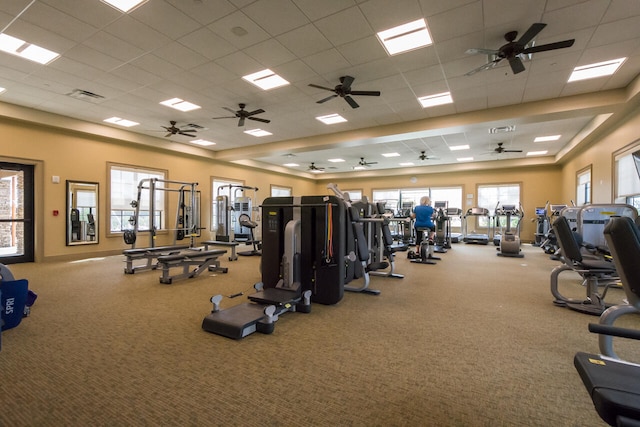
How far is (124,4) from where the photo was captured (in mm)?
3348

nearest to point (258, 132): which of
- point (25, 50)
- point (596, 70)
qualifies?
point (25, 50)

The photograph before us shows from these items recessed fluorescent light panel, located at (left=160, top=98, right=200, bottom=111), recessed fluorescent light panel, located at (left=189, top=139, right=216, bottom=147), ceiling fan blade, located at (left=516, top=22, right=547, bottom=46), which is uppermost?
recessed fluorescent light panel, located at (left=160, top=98, right=200, bottom=111)

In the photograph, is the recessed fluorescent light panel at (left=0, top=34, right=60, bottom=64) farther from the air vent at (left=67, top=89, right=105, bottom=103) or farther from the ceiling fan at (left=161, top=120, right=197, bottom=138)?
the ceiling fan at (left=161, top=120, right=197, bottom=138)

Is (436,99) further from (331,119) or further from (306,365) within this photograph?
(306,365)

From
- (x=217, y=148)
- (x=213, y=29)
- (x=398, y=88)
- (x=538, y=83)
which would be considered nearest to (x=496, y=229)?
(x=538, y=83)

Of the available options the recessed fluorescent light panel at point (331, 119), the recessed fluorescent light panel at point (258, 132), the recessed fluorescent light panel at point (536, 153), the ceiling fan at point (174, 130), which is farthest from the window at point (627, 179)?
the ceiling fan at point (174, 130)

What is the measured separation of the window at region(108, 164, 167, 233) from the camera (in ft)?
26.7

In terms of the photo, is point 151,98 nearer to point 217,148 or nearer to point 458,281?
point 217,148

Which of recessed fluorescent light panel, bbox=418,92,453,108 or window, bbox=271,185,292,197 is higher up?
recessed fluorescent light panel, bbox=418,92,453,108

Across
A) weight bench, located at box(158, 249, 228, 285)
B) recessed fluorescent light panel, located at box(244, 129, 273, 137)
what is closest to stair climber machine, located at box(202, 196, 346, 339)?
weight bench, located at box(158, 249, 228, 285)

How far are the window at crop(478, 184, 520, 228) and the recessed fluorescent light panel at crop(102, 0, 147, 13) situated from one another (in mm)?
13400

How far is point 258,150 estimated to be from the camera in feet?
32.6

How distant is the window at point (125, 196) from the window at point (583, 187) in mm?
12459

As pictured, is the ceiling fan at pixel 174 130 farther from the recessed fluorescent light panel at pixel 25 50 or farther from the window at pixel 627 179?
Result: the window at pixel 627 179
